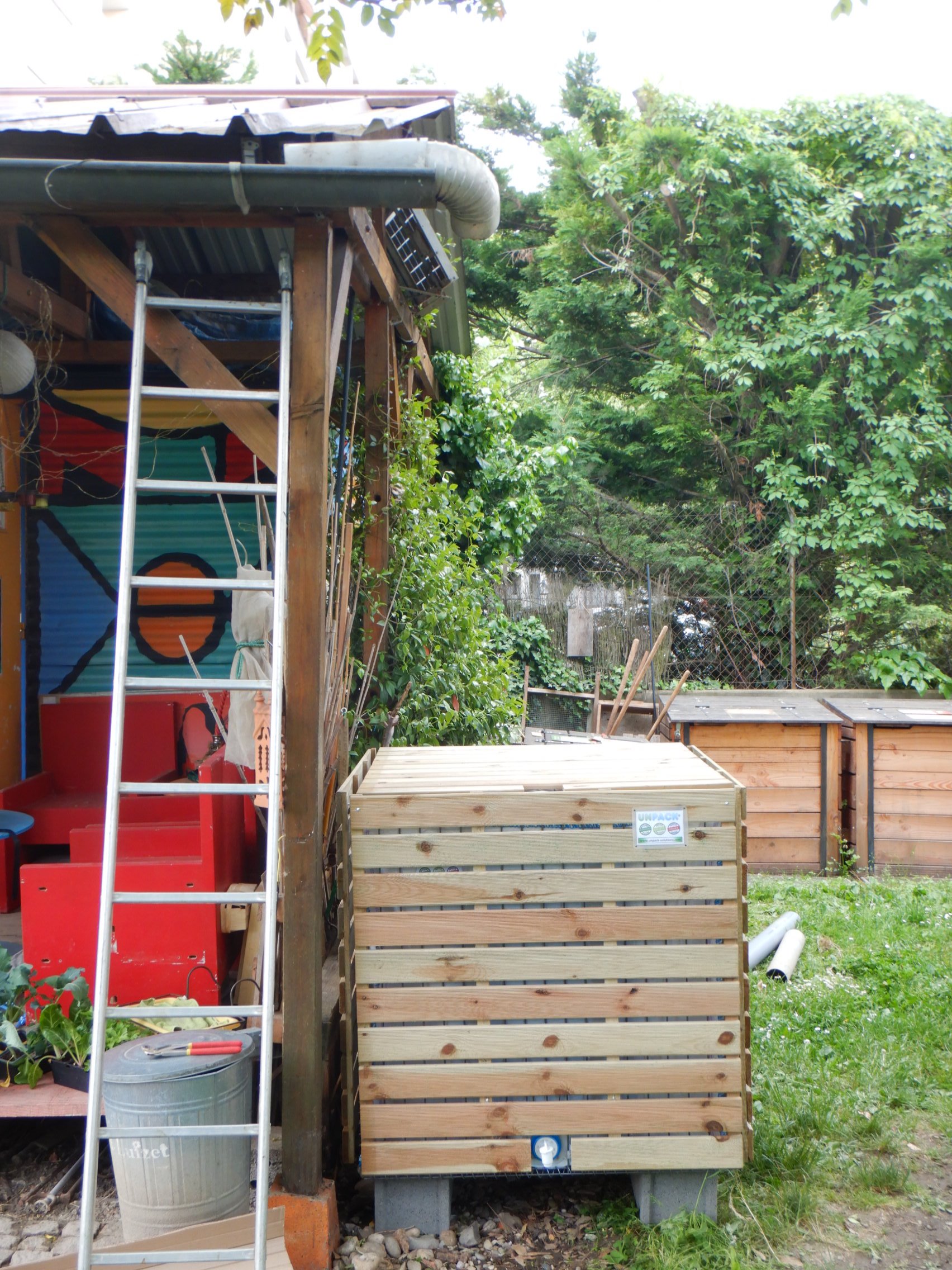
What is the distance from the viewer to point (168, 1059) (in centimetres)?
298

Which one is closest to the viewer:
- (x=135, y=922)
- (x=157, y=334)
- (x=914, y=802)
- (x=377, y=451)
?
(x=157, y=334)

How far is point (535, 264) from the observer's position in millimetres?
16625

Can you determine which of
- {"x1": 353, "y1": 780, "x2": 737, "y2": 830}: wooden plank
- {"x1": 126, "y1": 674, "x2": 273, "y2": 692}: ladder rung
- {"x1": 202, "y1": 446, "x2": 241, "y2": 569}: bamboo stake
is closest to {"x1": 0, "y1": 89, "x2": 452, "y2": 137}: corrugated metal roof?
{"x1": 202, "y1": 446, "x2": 241, "y2": 569}: bamboo stake

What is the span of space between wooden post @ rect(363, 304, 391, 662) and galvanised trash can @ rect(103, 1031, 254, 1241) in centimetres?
215

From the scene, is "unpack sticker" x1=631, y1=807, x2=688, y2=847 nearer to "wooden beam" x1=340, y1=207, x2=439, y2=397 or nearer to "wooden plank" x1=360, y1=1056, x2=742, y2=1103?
"wooden plank" x1=360, y1=1056, x2=742, y2=1103

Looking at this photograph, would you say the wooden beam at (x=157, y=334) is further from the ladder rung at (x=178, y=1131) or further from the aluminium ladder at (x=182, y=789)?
the ladder rung at (x=178, y=1131)

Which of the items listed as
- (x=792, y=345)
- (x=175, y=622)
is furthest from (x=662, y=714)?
(x=792, y=345)

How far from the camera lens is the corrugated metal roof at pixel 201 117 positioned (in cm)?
286

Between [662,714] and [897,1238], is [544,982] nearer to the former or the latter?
[897,1238]

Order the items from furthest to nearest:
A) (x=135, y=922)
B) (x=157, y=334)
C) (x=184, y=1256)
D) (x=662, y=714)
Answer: (x=662, y=714), (x=135, y=922), (x=157, y=334), (x=184, y=1256)

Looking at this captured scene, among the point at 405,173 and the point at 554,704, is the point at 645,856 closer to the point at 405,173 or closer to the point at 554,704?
the point at 405,173

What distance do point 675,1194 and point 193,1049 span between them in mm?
1652

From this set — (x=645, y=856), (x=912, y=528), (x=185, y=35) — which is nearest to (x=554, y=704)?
(x=912, y=528)

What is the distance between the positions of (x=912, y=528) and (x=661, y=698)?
4674mm
